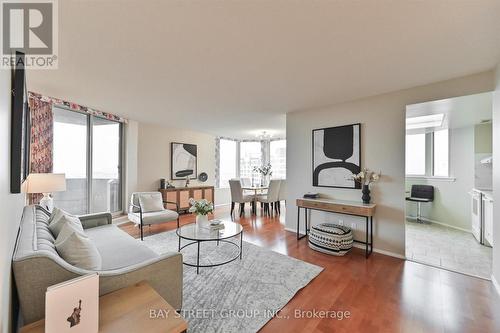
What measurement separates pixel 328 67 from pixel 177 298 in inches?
102

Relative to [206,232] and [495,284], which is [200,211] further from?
[495,284]

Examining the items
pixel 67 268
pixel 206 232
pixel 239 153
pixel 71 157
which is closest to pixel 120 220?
pixel 71 157

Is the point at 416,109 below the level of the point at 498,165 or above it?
above

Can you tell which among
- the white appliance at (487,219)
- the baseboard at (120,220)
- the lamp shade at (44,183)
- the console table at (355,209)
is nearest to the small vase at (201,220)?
the console table at (355,209)

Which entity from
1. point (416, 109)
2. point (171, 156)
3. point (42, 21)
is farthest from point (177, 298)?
point (171, 156)

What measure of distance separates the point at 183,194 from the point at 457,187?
19.9 ft

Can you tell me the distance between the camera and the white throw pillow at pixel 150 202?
3.88 meters

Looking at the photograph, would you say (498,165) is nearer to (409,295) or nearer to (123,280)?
(409,295)

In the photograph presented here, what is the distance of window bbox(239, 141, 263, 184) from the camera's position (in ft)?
24.5

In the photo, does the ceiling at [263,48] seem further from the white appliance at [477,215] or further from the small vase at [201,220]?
the white appliance at [477,215]

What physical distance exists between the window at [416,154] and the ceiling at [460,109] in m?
1.10

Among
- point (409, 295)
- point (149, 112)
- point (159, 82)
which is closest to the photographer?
point (409, 295)

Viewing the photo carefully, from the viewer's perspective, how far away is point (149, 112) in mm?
4023

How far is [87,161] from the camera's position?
13.0ft
